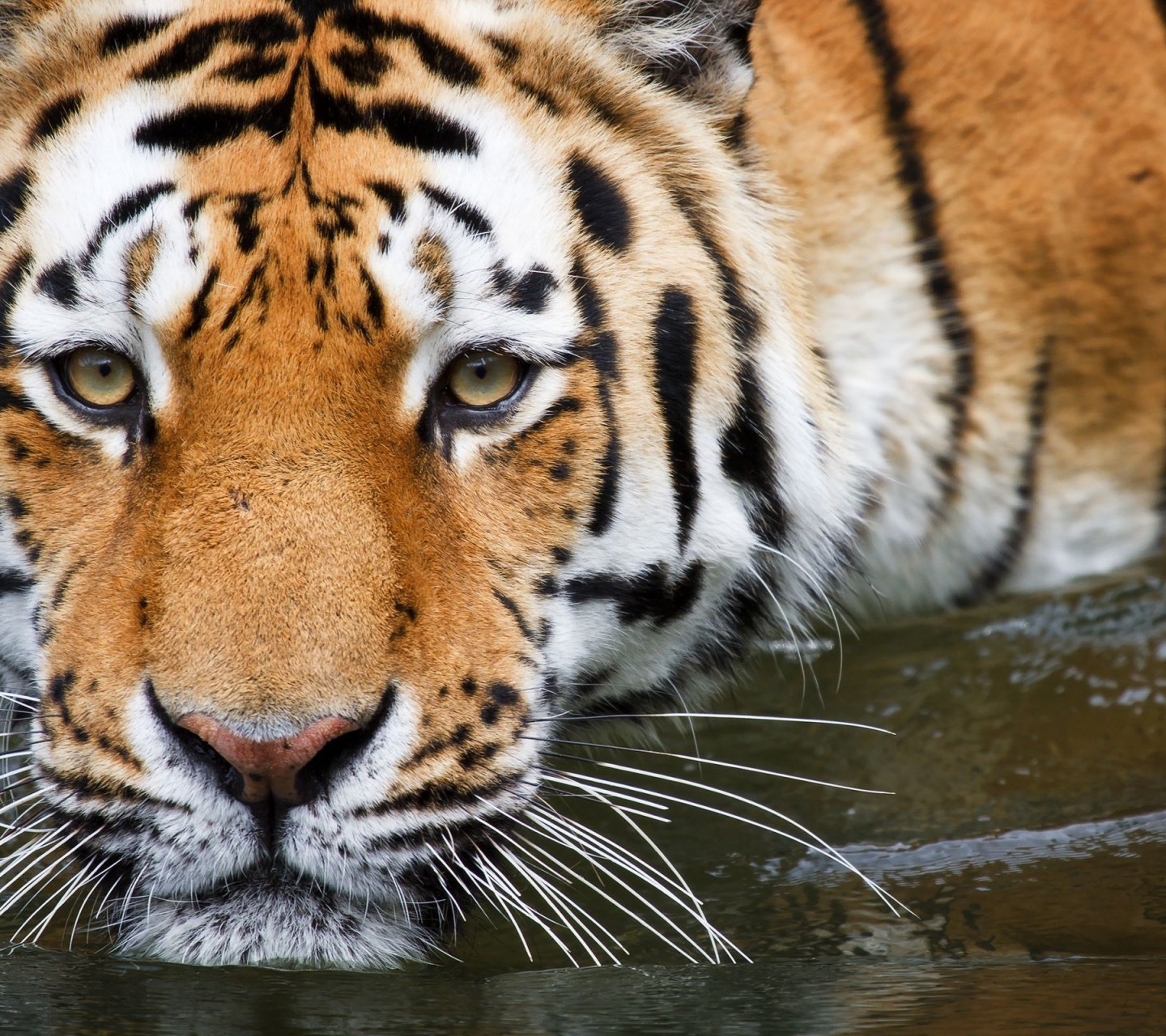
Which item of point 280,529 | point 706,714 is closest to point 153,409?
point 280,529

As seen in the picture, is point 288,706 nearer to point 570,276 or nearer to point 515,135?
point 570,276

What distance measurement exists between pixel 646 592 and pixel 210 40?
93 centimetres

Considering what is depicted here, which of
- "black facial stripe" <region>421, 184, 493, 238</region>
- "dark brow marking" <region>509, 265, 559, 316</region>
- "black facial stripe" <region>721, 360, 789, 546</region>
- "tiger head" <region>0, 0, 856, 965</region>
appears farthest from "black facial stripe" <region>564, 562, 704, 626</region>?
"black facial stripe" <region>421, 184, 493, 238</region>

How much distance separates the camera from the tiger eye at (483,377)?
198 cm

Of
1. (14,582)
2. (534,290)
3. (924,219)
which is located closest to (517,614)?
(534,290)

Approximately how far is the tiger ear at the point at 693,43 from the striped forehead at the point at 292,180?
22 centimetres

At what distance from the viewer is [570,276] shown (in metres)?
2.07

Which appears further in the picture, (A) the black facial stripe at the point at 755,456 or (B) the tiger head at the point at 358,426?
(A) the black facial stripe at the point at 755,456

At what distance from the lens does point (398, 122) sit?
2.07 metres

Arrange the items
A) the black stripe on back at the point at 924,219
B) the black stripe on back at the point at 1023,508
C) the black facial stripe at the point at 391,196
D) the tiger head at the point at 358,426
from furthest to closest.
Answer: the black stripe on back at the point at 1023,508
the black stripe on back at the point at 924,219
the black facial stripe at the point at 391,196
the tiger head at the point at 358,426

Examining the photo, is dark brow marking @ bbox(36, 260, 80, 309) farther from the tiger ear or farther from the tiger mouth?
the tiger ear

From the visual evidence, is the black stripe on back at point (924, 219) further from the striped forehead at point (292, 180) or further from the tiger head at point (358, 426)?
the striped forehead at point (292, 180)

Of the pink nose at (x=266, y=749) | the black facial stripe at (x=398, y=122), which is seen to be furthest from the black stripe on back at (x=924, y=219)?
the pink nose at (x=266, y=749)

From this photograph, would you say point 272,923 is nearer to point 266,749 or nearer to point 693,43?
point 266,749
